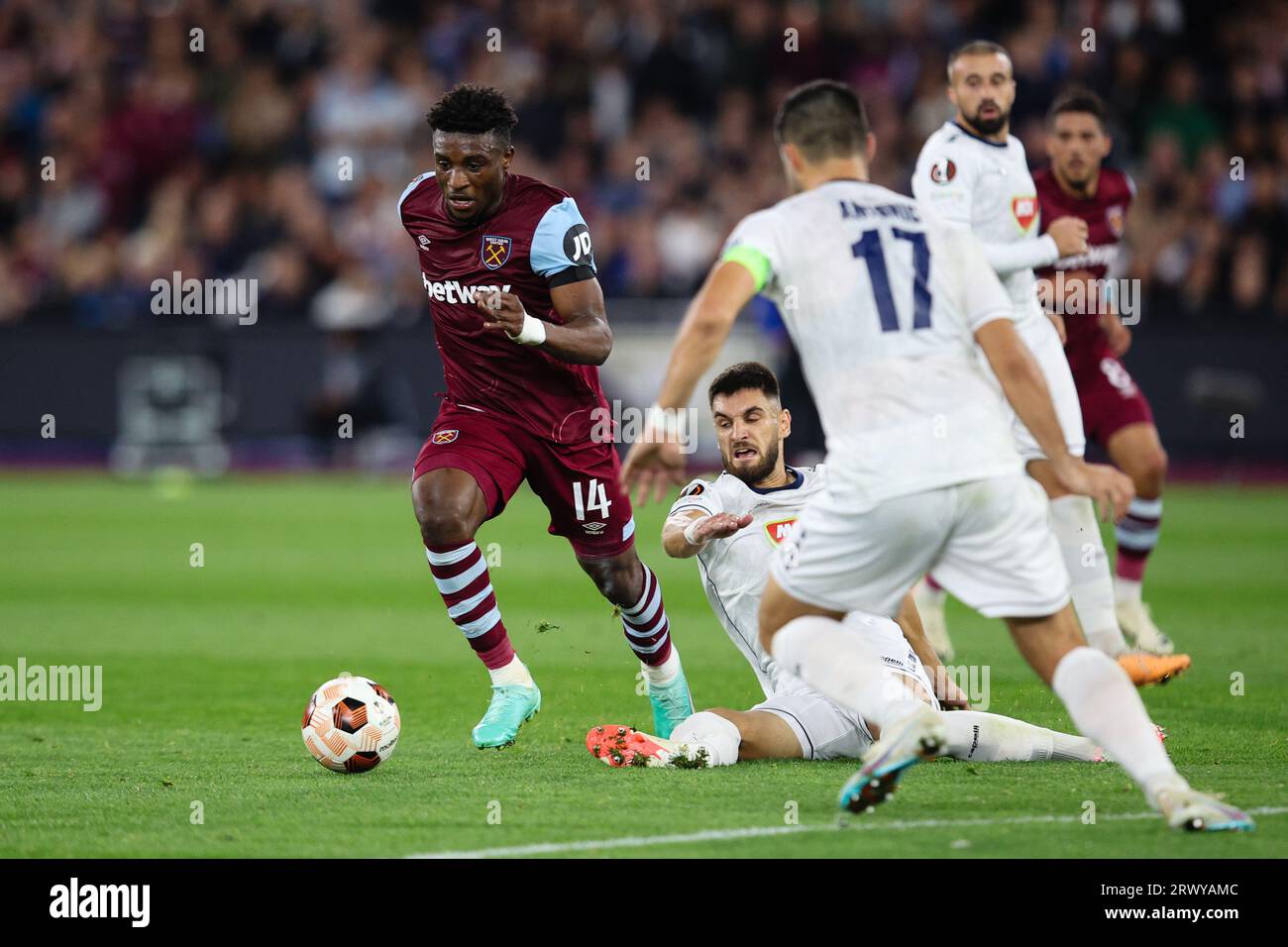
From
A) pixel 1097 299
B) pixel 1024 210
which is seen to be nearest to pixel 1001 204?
pixel 1024 210

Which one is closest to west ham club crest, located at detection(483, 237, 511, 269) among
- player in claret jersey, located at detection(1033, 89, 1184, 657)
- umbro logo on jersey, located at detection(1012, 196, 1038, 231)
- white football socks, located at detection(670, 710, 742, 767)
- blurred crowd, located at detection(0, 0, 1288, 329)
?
white football socks, located at detection(670, 710, 742, 767)

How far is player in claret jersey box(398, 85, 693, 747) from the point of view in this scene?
23.9ft

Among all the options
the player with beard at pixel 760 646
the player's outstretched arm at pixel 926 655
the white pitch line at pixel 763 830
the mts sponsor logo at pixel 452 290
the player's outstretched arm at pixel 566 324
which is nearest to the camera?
the white pitch line at pixel 763 830

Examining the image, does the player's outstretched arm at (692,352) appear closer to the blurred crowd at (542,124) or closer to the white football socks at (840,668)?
the white football socks at (840,668)

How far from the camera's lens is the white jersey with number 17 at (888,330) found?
16.9ft

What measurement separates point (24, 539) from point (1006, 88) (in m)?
10.4

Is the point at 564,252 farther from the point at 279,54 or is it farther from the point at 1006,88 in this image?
the point at 279,54

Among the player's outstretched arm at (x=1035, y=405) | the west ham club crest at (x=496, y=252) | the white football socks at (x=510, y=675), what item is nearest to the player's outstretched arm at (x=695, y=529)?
the white football socks at (x=510, y=675)

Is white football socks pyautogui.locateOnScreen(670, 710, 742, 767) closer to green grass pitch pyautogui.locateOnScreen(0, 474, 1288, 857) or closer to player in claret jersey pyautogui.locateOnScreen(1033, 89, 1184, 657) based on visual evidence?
green grass pitch pyautogui.locateOnScreen(0, 474, 1288, 857)

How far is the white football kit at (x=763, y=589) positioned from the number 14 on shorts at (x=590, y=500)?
1.59ft

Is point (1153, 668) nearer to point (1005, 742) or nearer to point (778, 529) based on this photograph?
point (1005, 742)

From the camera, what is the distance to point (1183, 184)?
66.6ft

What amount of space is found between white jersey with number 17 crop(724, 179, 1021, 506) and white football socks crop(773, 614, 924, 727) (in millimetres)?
463
